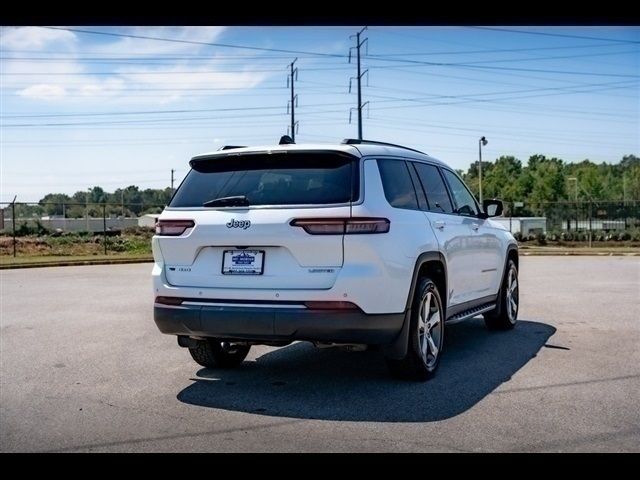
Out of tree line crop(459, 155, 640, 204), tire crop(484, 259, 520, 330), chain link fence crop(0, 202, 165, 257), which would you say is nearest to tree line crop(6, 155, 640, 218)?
tree line crop(459, 155, 640, 204)

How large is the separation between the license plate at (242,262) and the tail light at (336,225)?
40 centimetres

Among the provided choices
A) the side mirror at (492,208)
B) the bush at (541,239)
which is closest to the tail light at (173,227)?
the side mirror at (492,208)

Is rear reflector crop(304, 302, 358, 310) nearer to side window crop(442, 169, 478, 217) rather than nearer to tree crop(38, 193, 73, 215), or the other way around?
side window crop(442, 169, 478, 217)

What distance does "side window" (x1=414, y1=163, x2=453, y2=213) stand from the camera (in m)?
6.80

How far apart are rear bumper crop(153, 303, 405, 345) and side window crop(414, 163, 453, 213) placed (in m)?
1.59

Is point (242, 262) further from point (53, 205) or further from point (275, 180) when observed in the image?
point (53, 205)

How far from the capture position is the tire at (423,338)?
5.89 m

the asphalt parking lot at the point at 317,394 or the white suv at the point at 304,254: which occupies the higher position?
the white suv at the point at 304,254

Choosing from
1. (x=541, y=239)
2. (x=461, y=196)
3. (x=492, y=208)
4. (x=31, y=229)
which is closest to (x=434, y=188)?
(x=461, y=196)

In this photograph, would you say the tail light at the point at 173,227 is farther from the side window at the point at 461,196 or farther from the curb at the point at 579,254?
the curb at the point at 579,254
